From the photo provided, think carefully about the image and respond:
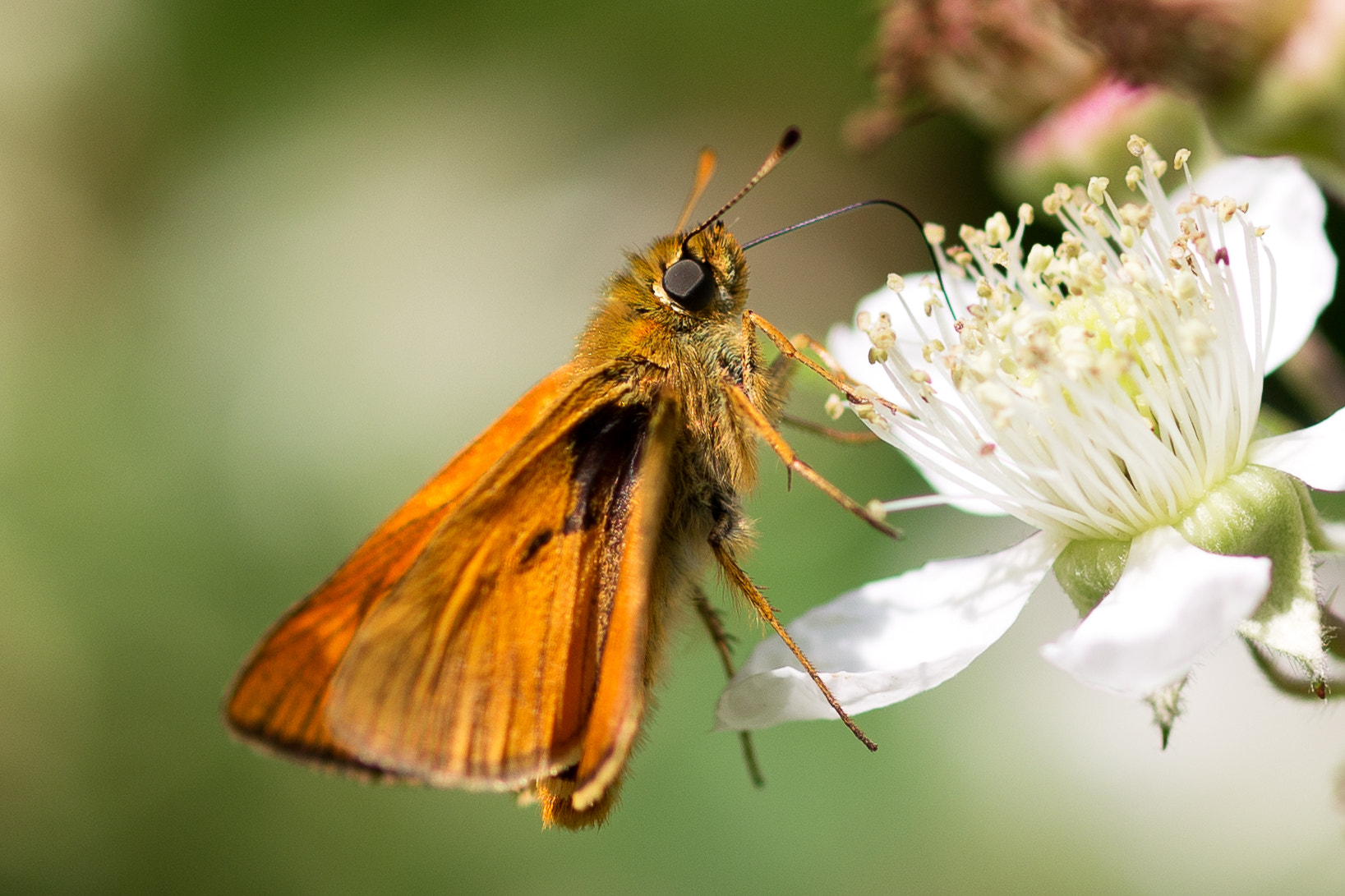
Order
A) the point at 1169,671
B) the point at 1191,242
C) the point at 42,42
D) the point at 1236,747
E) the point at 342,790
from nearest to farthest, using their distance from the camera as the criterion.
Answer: the point at 1169,671 → the point at 1191,242 → the point at 1236,747 → the point at 342,790 → the point at 42,42

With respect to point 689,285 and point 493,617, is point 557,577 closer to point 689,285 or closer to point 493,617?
point 493,617

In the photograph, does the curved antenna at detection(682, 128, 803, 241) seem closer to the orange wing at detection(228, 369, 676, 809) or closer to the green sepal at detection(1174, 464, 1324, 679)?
the orange wing at detection(228, 369, 676, 809)

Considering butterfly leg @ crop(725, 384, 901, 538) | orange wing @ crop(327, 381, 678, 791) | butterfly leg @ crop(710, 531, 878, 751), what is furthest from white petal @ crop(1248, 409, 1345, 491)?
orange wing @ crop(327, 381, 678, 791)

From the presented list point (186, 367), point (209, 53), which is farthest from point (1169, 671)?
point (209, 53)

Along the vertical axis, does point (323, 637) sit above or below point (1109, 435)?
above

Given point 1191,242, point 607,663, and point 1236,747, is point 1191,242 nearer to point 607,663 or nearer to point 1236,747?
point 607,663

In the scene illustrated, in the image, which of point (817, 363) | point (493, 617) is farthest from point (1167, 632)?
point (493, 617)

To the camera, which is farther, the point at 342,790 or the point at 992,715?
the point at 342,790
